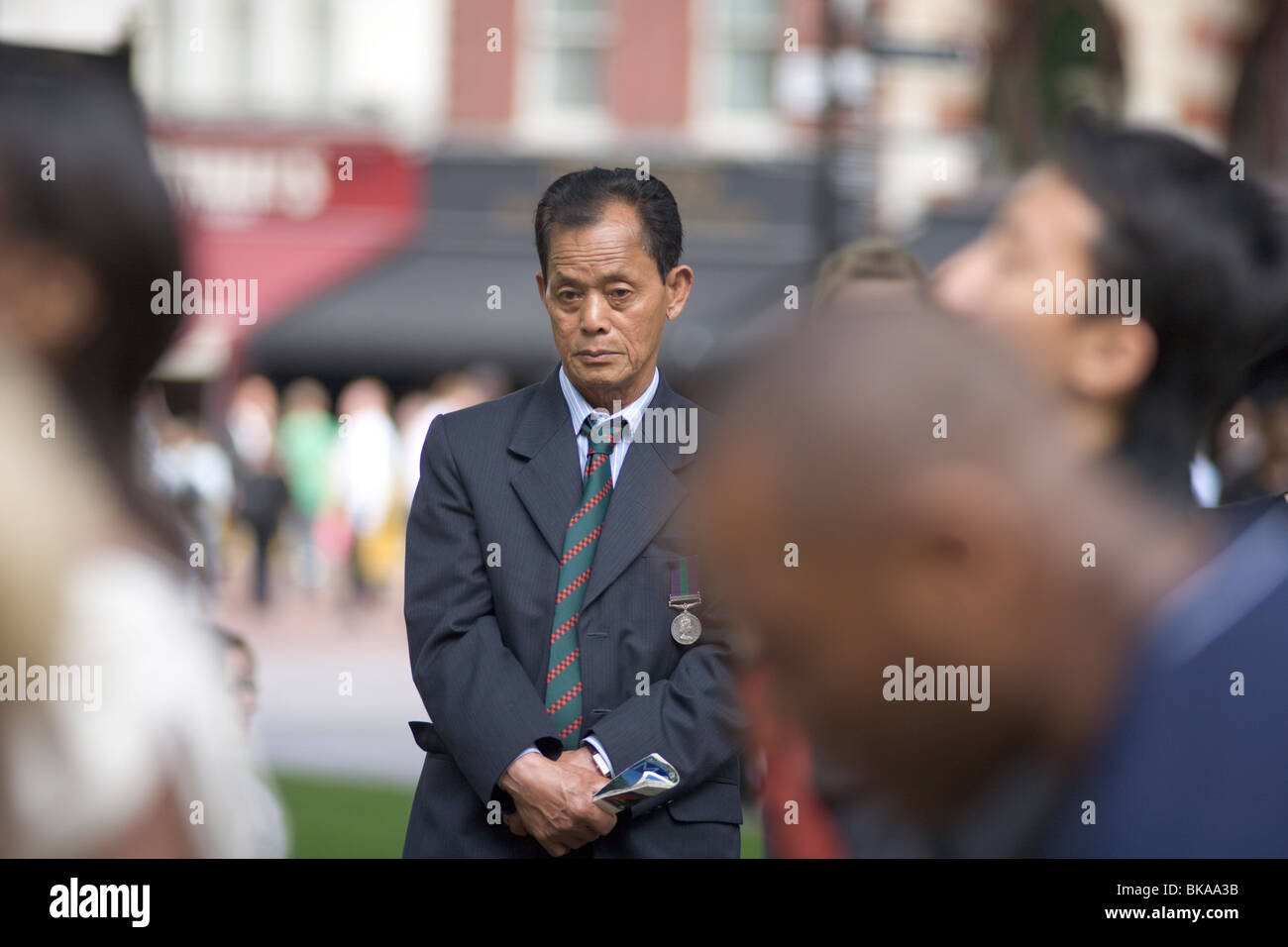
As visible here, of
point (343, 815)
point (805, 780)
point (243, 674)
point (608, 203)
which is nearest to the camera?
point (805, 780)

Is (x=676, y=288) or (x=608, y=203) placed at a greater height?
(x=608, y=203)

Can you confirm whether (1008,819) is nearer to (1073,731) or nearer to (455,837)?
(1073,731)

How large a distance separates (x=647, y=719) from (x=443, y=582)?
38cm

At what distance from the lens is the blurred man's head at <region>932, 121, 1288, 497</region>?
8.12 ft

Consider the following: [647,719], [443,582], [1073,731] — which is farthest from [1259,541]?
[443,582]

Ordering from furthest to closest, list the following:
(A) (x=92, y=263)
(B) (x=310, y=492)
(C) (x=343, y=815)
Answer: (B) (x=310, y=492), (C) (x=343, y=815), (A) (x=92, y=263)

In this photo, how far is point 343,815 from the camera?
21.6 ft

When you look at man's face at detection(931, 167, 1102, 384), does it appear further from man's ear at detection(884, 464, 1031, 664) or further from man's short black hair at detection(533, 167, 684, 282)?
man's ear at detection(884, 464, 1031, 664)

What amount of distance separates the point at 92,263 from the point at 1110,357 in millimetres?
1574

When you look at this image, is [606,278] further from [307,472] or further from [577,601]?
[307,472]

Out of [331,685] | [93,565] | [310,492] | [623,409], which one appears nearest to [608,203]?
[623,409]

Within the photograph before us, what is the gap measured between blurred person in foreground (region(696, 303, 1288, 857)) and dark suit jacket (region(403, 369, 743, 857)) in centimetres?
112

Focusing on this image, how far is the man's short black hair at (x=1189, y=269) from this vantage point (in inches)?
100

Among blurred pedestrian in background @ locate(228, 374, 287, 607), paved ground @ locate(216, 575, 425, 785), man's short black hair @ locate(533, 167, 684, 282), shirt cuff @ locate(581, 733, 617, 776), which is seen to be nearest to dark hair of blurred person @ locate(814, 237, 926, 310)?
man's short black hair @ locate(533, 167, 684, 282)
